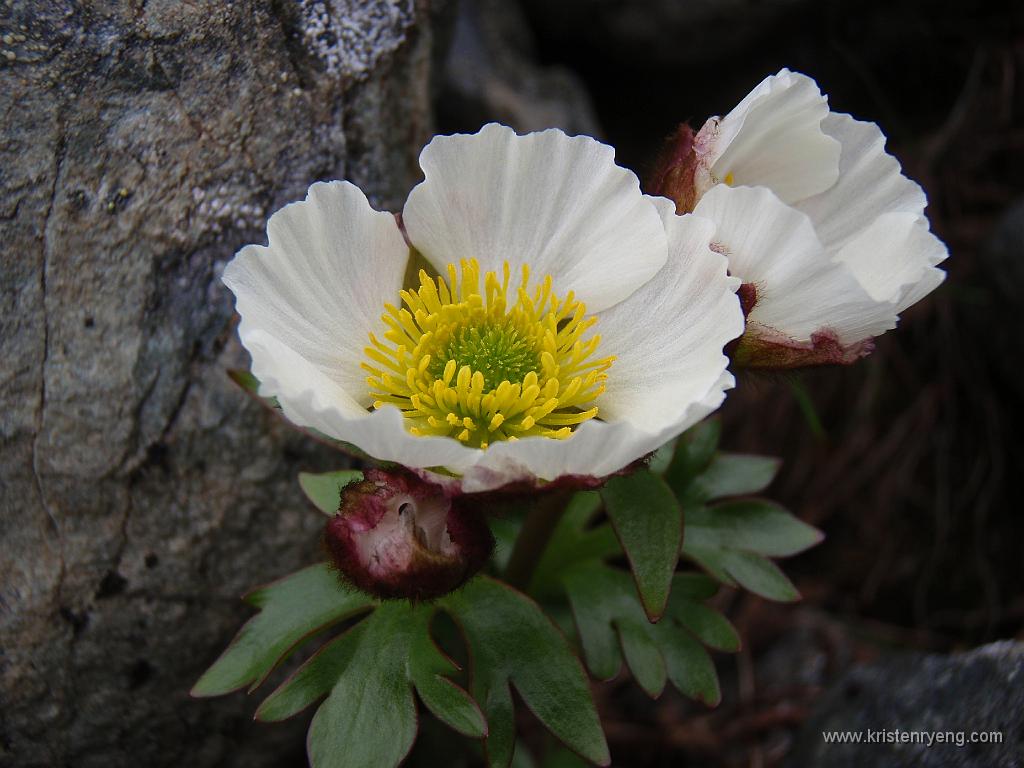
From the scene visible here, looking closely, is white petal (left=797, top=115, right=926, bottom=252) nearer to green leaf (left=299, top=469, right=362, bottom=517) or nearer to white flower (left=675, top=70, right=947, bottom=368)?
white flower (left=675, top=70, right=947, bottom=368)

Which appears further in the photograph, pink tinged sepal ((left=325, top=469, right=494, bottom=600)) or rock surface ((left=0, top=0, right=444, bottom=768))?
rock surface ((left=0, top=0, right=444, bottom=768))

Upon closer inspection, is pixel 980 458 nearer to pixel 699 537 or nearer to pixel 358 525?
pixel 699 537

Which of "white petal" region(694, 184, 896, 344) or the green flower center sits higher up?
"white petal" region(694, 184, 896, 344)

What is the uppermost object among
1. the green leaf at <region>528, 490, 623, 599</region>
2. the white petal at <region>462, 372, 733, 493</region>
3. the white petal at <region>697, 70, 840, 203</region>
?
the white petal at <region>697, 70, 840, 203</region>

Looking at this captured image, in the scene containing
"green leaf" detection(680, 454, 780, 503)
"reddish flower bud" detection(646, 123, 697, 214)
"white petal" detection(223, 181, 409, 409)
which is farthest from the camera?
"green leaf" detection(680, 454, 780, 503)

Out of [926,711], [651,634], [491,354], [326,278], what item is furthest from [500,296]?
[926,711]

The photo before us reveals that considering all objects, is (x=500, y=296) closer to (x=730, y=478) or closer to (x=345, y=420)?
(x=345, y=420)

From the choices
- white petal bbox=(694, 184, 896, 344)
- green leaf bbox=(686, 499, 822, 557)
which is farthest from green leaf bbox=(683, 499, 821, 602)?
white petal bbox=(694, 184, 896, 344)

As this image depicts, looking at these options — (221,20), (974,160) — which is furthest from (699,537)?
(974,160)
